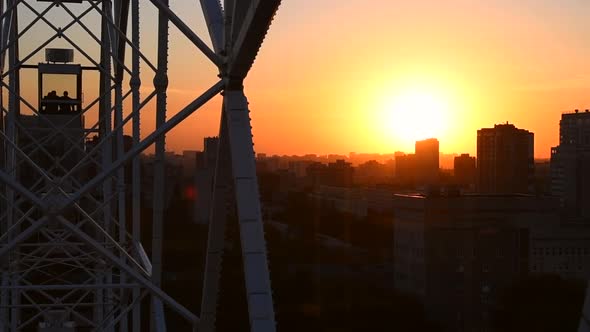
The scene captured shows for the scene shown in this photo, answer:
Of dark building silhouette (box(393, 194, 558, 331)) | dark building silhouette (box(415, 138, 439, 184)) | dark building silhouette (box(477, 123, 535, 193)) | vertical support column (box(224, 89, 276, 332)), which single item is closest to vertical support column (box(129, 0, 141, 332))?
vertical support column (box(224, 89, 276, 332))

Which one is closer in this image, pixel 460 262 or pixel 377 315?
pixel 377 315

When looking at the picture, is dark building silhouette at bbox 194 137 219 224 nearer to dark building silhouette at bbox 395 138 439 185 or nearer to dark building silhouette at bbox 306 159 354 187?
dark building silhouette at bbox 395 138 439 185

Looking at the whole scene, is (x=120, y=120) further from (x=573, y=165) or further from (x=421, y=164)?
(x=421, y=164)

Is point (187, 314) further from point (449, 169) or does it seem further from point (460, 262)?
point (449, 169)

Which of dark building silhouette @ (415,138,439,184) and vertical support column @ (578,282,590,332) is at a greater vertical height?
dark building silhouette @ (415,138,439,184)

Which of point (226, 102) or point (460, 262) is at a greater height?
point (226, 102)

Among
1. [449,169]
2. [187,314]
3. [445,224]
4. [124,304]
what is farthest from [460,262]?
[187,314]

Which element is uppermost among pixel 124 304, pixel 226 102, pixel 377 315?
pixel 226 102

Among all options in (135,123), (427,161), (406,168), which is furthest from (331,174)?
(135,123)
